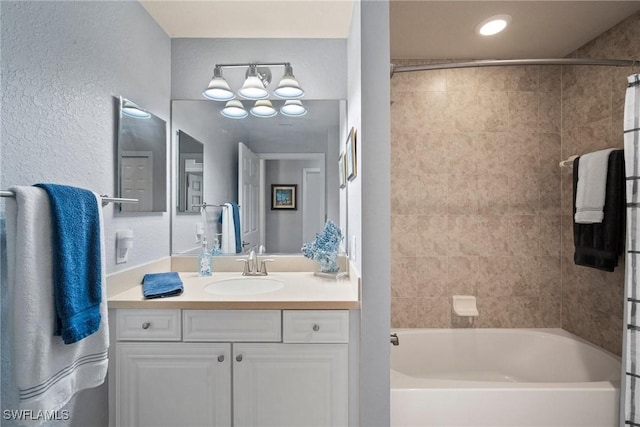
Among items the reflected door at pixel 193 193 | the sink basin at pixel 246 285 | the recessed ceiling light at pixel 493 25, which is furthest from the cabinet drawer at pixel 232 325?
the recessed ceiling light at pixel 493 25

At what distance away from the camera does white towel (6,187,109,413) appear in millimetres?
940

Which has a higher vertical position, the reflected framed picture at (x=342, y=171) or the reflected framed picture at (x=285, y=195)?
the reflected framed picture at (x=342, y=171)

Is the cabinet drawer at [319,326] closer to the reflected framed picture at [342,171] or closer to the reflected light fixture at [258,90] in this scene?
the reflected framed picture at [342,171]

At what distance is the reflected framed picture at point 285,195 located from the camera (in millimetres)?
2139

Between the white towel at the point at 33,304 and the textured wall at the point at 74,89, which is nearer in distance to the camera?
the white towel at the point at 33,304

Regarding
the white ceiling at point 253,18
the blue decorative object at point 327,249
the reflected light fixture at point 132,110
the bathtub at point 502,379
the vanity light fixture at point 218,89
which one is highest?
the white ceiling at point 253,18

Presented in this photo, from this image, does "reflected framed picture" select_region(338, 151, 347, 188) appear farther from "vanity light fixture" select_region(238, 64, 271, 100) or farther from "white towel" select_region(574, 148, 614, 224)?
"white towel" select_region(574, 148, 614, 224)

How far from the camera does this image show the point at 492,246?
2.23 m

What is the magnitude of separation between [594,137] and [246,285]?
229cm

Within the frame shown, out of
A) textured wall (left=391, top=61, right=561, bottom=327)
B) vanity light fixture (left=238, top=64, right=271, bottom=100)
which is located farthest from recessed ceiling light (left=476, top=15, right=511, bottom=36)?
vanity light fixture (left=238, top=64, right=271, bottom=100)

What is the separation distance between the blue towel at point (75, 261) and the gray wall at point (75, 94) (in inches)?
6.5

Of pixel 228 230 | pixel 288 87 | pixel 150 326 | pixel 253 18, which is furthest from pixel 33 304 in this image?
pixel 253 18

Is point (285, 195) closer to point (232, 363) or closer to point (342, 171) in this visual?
point (342, 171)

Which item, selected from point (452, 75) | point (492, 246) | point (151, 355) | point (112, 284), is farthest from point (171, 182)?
point (492, 246)
